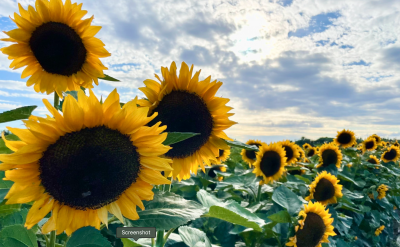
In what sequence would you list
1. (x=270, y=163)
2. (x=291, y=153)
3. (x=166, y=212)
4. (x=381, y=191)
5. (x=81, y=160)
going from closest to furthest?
(x=81, y=160) < (x=166, y=212) < (x=270, y=163) < (x=291, y=153) < (x=381, y=191)

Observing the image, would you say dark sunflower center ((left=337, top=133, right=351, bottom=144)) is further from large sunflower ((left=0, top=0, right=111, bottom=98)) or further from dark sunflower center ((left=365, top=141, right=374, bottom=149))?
large sunflower ((left=0, top=0, right=111, bottom=98))

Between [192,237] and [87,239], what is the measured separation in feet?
2.75

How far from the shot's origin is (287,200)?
304 centimetres

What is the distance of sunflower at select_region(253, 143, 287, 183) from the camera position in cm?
452

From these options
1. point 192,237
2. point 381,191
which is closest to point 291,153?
point 381,191

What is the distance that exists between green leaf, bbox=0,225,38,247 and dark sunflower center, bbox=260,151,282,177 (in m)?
3.77

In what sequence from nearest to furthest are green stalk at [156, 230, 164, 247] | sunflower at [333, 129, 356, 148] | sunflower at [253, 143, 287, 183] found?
1. green stalk at [156, 230, 164, 247]
2. sunflower at [253, 143, 287, 183]
3. sunflower at [333, 129, 356, 148]

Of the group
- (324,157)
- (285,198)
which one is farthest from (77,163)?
(324,157)

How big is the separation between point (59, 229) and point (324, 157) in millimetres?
5801

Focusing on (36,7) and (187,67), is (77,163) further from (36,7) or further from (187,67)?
(36,7)

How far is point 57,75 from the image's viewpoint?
2168mm

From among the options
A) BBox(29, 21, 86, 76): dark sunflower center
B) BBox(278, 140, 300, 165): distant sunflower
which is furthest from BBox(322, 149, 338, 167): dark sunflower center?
BBox(29, 21, 86, 76): dark sunflower center

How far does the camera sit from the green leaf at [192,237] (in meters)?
1.78

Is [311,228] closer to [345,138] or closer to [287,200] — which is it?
[287,200]
